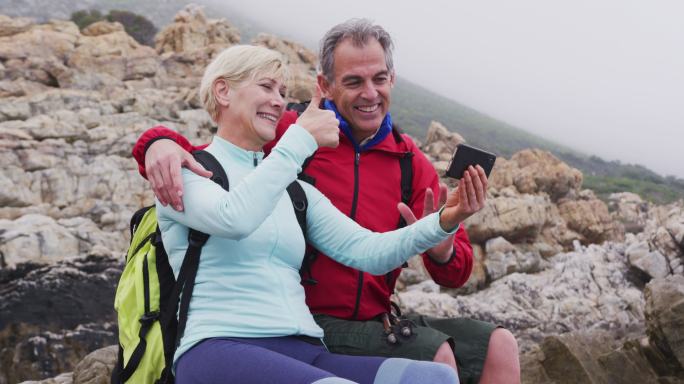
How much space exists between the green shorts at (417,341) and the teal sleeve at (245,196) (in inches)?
53.2

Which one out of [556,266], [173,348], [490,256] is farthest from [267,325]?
[556,266]

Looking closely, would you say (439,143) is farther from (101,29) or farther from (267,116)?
(267,116)

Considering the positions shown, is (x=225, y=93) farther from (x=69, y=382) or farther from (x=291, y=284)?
(x=69, y=382)

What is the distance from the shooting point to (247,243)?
322cm

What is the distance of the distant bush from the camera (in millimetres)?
65750

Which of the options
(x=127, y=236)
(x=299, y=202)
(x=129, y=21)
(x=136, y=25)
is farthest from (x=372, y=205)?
(x=129, y=21)

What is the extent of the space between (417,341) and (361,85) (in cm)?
219

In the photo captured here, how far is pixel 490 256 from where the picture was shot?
23.2 meters

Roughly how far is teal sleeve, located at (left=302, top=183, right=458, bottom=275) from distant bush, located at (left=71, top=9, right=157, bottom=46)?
2670 inches

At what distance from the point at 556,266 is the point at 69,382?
21090 mm

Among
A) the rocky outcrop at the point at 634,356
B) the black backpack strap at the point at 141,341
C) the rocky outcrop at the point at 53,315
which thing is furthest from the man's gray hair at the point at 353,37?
the rocky outcrop at the point at 53,315

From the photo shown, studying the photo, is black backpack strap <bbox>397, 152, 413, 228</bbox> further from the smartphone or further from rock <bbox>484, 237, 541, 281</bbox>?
rock <bbox>484, 237, 541, 281</bbox>

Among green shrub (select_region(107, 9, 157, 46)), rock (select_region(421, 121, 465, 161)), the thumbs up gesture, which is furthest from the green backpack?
green shrub (select_region(107, 9, 157, 46))

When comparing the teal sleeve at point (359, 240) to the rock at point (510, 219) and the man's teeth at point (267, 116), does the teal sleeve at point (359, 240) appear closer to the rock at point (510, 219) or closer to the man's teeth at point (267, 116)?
the man's teeth at point (267, 116)
